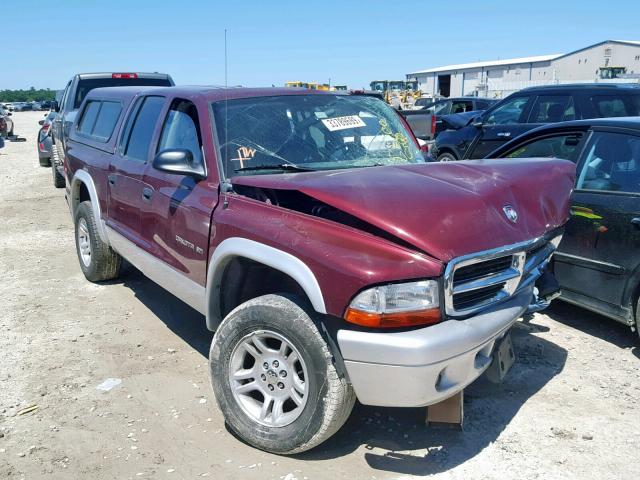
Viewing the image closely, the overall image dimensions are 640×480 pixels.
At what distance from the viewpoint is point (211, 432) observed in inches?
138

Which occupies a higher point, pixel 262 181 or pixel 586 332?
pixel 262 181

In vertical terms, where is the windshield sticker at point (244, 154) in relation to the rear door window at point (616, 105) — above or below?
below

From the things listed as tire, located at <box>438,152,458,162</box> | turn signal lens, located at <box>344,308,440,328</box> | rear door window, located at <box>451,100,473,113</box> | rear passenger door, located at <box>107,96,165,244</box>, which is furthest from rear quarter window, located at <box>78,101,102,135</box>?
rear door window, located at <box>451,100,473,113</box>

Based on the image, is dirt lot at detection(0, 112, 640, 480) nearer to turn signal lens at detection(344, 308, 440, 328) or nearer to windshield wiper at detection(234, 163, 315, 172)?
turn signal lens at detection(344, 308, 440, 328)

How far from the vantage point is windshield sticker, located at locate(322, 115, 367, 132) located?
4.20 meters

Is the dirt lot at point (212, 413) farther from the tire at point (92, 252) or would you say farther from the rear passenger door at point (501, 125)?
the rear passenger door at point (501, 125)

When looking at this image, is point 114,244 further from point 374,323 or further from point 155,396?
point 374,323

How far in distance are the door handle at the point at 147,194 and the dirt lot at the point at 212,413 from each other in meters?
1.17

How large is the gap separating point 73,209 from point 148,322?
1.90 meters

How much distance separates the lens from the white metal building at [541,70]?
46.1 metres

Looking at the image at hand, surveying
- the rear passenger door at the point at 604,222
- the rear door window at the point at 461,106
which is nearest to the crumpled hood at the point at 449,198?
the rear passenger door at the point at 604,222

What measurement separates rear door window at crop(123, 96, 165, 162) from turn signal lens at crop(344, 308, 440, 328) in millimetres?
2656

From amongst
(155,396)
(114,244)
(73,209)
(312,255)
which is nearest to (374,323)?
(312,255)

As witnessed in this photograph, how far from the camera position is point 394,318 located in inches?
106
